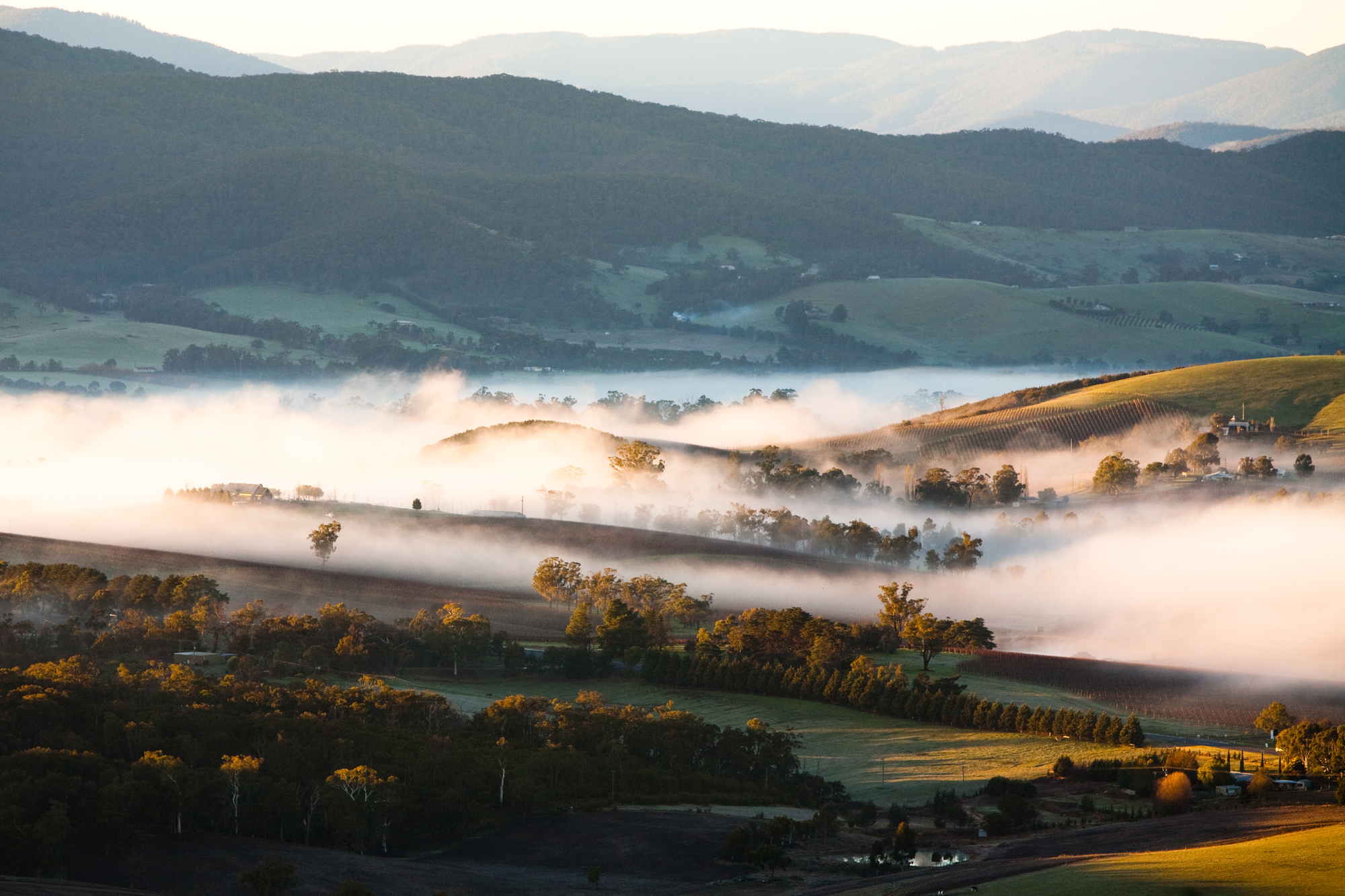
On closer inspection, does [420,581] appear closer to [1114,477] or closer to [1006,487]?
[1006,487]

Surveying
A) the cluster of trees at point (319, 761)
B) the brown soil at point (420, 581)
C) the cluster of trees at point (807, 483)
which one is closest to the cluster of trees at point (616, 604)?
the brown soil at point (420, 581)

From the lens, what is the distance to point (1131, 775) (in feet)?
242

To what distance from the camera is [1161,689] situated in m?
98.2

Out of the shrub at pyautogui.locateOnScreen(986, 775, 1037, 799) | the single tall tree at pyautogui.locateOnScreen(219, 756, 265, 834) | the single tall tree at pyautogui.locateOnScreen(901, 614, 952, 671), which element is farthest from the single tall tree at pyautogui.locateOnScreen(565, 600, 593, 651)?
the single tall tree at pyautogui.locateOnScreen(219, 756, 265, 834)

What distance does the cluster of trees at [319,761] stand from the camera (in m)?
66.4

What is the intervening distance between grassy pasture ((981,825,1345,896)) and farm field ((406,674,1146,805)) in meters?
23.0

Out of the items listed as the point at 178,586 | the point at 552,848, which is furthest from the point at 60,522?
the point at 552,848

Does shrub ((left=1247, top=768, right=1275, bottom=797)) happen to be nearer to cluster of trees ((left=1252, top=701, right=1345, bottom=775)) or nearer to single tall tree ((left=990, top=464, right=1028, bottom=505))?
cluster of trees ((left=1252, top=701, right=1345, bottom=775))

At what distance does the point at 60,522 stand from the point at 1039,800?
117 m

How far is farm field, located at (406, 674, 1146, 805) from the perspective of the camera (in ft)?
259

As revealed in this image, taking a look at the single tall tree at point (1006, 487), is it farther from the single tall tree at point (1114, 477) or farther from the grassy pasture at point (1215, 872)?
the grassy pasture at point (1215, 872)

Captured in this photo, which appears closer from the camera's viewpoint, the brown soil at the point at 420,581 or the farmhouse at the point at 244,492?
the brown soil at the point at 420,581

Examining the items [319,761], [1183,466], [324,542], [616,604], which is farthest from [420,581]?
[1183,466]

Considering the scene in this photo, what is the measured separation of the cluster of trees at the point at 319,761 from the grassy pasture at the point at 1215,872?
24.4m
